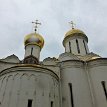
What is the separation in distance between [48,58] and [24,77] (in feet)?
14.6

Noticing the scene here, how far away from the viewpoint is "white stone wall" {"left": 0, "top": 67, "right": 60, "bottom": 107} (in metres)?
9.33

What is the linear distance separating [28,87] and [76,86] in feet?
10.8

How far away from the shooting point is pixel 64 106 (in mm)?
10578

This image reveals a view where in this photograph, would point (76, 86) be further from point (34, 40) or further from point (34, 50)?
point (34, 40)

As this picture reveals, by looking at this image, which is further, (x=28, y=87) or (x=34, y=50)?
(x=34, y=50)

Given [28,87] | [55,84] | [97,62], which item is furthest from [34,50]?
[28,87]

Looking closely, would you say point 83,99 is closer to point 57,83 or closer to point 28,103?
point 57,83

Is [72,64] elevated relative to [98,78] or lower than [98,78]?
elevated

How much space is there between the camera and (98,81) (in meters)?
11.5

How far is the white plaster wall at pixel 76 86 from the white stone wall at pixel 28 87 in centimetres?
74

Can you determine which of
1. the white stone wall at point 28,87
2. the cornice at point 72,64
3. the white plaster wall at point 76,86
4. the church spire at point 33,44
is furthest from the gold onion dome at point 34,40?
the white stone wall at point 28,87

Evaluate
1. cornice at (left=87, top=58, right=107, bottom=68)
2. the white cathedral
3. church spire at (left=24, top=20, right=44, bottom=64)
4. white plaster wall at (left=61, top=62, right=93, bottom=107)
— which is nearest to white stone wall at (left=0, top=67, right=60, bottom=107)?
the white cathedral

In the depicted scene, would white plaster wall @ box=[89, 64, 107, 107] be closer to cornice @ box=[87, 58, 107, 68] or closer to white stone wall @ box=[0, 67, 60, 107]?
cornice @ box=[87, 58, 107, 68]

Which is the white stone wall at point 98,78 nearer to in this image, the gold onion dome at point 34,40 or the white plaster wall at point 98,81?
the white plaster wall at point 98,81
